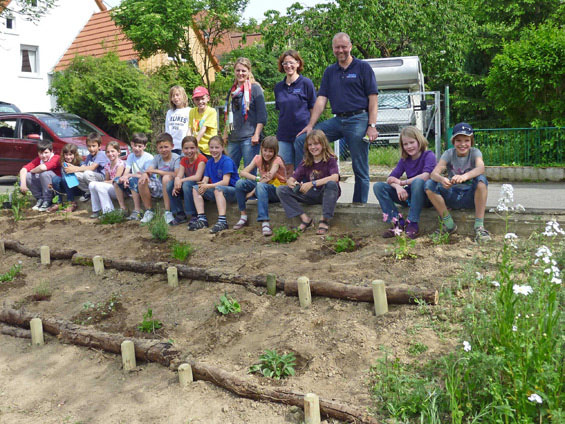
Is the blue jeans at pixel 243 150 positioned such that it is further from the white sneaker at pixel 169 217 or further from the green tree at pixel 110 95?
the green tree at pixel 110 95

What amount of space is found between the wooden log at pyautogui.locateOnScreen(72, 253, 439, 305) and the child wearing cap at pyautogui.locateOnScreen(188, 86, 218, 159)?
2434mm

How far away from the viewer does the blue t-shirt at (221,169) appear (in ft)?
24.7

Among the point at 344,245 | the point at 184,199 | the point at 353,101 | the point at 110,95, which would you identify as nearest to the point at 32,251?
the point at 184,199

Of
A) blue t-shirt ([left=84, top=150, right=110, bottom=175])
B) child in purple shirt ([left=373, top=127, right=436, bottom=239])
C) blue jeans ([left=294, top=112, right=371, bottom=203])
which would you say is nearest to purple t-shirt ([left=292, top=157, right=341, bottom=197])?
blue jeans ([left=294, top=112, right=371, bottom=203])

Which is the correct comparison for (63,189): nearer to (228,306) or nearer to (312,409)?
(228,306)

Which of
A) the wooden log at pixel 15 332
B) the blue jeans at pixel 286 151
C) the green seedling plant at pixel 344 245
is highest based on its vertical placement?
the blue jeans at pixel 286 151

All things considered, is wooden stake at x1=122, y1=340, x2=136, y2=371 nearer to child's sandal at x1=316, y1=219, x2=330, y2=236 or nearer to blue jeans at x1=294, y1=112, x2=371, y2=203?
child's sandal at x1=316, y1=219, x2=330, y2=236

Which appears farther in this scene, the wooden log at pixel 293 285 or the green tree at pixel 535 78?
the green tree at pixel 535 78

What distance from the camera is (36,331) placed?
16.6 ft

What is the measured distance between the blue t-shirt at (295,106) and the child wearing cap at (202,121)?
4.09 ft

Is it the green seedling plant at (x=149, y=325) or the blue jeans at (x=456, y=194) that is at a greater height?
the blue jeans at (x=456, y=194)

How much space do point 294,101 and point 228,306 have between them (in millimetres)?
3148

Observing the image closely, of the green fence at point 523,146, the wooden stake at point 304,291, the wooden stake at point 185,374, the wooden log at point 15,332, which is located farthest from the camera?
the green fence at point 523,146

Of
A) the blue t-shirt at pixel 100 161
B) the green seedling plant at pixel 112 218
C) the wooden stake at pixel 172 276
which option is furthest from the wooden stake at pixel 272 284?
the blue t-shirt at pixel 100 161
